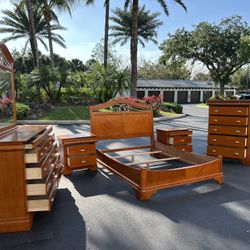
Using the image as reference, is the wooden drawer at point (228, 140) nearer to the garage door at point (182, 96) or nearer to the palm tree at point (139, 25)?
the palm tree at point (139, 25)

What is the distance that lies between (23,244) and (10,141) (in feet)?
3.18

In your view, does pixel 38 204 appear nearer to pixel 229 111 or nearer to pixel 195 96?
pixel 229 111

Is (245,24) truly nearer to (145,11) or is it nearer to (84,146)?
(145,11)

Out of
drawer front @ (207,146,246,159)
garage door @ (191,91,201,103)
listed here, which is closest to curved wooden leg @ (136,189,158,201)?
drawer front @ (207,146,246,159)

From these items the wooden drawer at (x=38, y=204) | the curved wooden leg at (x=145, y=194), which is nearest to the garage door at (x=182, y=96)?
the curved wooden leg at (x=145, y=194)

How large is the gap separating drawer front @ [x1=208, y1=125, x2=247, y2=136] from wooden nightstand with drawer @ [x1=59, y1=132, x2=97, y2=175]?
8.26 ft

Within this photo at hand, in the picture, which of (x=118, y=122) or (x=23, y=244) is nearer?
(x=23, y=244)

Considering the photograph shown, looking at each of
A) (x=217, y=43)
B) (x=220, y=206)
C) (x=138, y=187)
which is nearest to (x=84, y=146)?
(x=138, y=187)

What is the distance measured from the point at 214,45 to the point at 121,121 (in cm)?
2244

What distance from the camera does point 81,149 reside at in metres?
4.34

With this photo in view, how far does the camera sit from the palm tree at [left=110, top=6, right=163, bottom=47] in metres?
25.0

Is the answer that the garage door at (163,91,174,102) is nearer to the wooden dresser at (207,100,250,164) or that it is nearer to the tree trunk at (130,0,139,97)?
the tree trunk at (130,0,139,97)

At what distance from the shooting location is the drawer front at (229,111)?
16.4ft

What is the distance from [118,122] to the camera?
5105 mm
